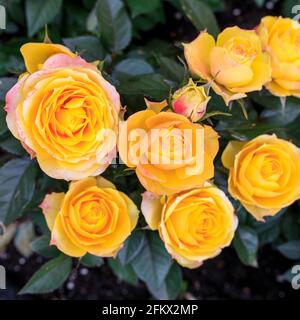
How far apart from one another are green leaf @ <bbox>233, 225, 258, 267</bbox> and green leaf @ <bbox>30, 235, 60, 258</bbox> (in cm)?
41

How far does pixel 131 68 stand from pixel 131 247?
394 mm

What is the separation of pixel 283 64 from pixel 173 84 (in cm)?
20

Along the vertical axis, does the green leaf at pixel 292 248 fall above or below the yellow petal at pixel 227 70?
below

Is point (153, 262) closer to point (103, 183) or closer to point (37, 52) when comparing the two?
point (103, 183)

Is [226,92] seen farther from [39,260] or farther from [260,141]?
[39,260]

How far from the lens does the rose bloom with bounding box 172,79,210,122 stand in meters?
0.80

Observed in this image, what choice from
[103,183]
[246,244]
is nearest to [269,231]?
[246,244]

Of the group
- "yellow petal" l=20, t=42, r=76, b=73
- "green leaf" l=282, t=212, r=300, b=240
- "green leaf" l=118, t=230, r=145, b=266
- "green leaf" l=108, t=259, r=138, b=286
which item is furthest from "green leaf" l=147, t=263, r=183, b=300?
"yellow petal" l=20, t=42, r=76, b=73

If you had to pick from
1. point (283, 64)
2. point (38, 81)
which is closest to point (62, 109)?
point (38, 81)

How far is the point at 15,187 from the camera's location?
1.04 m

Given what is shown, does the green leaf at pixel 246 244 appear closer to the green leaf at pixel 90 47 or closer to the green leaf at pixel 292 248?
the green leaf at pixel 292 248

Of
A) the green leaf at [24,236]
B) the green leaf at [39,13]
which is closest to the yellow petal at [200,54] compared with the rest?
the green leaf at [39,13]

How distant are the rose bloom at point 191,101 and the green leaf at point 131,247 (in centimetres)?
34

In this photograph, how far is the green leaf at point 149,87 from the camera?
0.96 meters
